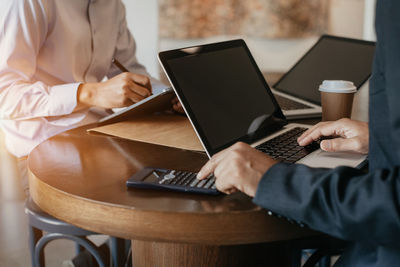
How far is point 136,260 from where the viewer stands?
1.04 meters

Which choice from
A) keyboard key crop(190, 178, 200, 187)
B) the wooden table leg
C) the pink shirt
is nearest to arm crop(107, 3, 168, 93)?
the pink shirt

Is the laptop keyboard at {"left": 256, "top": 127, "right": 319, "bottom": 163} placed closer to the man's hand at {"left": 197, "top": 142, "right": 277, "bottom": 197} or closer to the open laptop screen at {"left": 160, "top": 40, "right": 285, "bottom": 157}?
the open laptop screen at {"left": 160, "top": 40, "right": 285, "bottom": 157}

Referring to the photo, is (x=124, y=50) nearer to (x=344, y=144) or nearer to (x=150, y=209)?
(x=344, y=144)

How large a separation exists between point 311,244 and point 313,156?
1.07 feet

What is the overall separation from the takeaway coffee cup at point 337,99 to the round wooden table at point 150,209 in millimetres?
392

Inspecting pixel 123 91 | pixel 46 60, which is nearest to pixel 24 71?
pixel 46 60

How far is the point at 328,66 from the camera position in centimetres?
165

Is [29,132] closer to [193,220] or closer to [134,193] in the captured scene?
[134,193]

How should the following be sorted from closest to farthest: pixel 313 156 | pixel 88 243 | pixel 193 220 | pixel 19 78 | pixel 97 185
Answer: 1. pixel 193 220
2. pixel 97 185
3. pixel 313 156
4. pixel 88 243
5. pixel 19 78

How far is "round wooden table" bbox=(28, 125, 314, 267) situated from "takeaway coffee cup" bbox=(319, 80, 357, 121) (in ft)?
1.29

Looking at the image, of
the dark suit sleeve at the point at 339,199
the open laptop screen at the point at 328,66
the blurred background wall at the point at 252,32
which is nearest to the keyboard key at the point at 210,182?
the dark suit sleeve at the point at 339,199

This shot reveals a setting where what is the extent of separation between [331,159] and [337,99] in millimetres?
321

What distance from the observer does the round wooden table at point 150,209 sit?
2.41 feet

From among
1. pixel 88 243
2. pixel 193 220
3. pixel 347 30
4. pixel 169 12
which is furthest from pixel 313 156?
pixel 347 30
